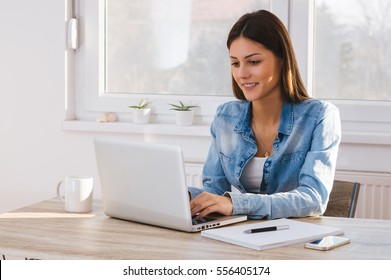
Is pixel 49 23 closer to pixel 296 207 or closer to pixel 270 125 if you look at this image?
pixel 270 125

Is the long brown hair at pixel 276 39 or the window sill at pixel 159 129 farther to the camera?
the window sill at pixel 159 129

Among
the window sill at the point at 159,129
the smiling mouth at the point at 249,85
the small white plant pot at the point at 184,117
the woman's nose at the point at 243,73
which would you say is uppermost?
the woman's nose at the point at 243,73

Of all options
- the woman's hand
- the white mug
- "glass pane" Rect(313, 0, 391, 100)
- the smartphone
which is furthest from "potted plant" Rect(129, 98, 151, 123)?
the smartphone

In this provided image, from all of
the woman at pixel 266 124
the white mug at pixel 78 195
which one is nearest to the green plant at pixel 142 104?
the woman at pixel 266 124

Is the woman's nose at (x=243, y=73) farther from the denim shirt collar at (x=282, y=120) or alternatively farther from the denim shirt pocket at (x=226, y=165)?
the denim shirt pocket at (x=226, y=165)

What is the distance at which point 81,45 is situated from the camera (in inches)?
142

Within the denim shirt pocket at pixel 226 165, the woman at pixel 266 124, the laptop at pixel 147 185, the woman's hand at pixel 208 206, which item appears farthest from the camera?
the denim shirt pocket at pixel 226 165

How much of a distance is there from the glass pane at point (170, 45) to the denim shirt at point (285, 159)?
0.88 metres

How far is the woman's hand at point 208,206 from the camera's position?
1975mm

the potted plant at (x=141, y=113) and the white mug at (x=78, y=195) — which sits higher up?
the potted plant at (x=141, y=113)

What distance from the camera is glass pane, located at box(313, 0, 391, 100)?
3.14 metres

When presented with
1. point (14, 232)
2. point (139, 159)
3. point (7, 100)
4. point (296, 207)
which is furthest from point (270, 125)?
point (7, 100)
